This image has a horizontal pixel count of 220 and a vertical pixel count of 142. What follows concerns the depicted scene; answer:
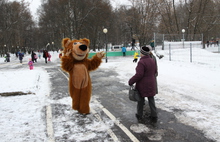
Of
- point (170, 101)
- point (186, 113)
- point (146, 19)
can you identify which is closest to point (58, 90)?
point (170, 101)

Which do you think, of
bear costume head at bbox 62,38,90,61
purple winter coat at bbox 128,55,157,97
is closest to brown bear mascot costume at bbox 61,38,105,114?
bear costume head at bbox 62,38,90,61

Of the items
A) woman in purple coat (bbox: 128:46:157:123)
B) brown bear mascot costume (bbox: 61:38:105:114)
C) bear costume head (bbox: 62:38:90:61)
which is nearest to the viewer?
woman in purple coat (bbox: 128:46:157:123)

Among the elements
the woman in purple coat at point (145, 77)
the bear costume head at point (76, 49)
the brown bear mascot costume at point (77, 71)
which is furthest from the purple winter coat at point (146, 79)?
the bear costume head at point (76, 49)

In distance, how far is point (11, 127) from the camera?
446cm

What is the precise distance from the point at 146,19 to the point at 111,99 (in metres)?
25.9

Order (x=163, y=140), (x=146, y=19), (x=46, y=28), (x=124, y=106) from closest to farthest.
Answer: (x=163, y=140)
(x=124, y=106)
(x=146, y=19)
(x=46, y=28)

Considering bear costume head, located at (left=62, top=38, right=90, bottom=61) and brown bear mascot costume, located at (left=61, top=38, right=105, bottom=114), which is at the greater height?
bear costume head, located at (left=62, top=38, right=90, bottom=61)

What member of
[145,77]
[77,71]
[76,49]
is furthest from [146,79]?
[76,49]

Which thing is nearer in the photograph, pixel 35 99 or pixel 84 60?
pixel 84 60

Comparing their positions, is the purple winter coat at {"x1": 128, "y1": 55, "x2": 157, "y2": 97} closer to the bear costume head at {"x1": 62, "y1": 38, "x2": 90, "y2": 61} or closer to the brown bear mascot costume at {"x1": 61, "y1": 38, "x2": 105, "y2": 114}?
the brown bear mascot costume at {"x1": 61, "y1": 38, "x2": 105, "y2": 114}

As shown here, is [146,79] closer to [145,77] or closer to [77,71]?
[145,77]

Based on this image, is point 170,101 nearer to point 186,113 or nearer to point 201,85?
point 186,113

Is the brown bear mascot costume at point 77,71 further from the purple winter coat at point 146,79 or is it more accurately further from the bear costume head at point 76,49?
the purple winter coat at point 146,79

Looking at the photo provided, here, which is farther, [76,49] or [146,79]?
[76,49]
